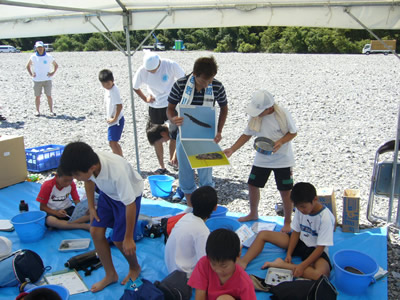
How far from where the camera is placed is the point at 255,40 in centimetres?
3247

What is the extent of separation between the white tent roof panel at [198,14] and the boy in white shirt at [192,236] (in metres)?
2.41

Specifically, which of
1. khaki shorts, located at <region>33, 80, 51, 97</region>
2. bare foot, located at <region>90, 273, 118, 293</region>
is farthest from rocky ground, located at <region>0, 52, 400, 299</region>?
bare foot, located at <region>90, 273, 118, 293</region>

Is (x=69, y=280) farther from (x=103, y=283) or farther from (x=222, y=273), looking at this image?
(x=222, y=273)

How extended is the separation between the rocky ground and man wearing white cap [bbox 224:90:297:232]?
807 millimetres

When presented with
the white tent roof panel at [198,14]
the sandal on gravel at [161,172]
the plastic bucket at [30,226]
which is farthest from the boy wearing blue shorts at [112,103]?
the plastic bucket at [30,226]

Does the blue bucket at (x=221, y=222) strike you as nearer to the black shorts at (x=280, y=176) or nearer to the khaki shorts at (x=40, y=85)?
the black shorts at (x=280, y=176)

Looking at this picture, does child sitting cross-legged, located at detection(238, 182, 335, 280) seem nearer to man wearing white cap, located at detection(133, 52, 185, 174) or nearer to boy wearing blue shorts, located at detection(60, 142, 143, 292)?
boy wearing blue shorts, located at detection(60, 142, 143, 292)

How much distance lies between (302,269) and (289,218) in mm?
Answer: 852

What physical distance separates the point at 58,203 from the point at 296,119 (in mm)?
6525

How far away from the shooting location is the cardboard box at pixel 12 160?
488 centimetres

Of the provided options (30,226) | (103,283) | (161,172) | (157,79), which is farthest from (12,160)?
(103,283)

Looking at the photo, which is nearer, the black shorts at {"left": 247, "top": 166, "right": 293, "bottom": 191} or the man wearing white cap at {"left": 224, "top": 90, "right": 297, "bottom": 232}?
the man wearing white cap at {"left": 224, "top": 90, "right": 297, "bottom": 232}

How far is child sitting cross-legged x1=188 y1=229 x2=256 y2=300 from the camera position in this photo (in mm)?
2102

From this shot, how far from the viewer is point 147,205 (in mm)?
4441
